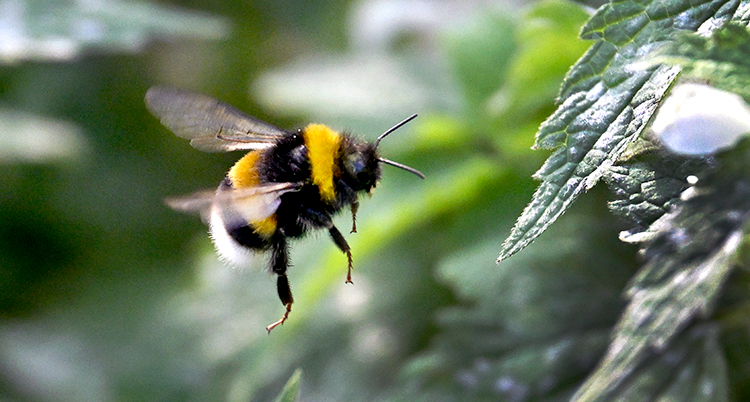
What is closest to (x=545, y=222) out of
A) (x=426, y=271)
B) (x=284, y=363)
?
(x=426, y=271)

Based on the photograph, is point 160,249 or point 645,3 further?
point 160,249

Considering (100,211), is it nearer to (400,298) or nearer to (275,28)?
(275,28)

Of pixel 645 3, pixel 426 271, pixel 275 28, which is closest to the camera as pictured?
pixel 645 3

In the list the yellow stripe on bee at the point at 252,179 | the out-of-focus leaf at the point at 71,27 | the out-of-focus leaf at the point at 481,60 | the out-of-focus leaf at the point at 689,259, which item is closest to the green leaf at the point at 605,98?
the out-of-focus leaf at the point at 689,259

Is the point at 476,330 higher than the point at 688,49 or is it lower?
lower

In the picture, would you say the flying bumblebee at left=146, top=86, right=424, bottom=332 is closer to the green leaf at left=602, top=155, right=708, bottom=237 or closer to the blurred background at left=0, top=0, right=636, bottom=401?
the blurred background at left=0, top=0, right=636, bottom=401

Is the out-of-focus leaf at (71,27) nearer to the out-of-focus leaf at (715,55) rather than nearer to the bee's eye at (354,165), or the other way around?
the bee's eye at (354,165)

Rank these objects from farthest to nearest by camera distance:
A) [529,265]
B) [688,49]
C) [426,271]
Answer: [426,271], [529,265], [688,49]
